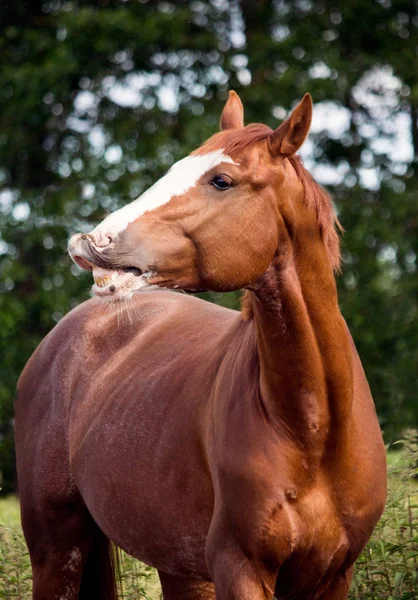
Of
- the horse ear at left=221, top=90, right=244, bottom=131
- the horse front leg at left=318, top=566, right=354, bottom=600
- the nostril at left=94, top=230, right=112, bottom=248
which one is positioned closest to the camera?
the nostril at left=94, top=230, right=112, bottom=248

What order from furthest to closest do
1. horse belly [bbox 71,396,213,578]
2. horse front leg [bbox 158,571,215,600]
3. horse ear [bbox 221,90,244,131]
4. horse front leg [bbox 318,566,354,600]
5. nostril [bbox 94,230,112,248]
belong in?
horse front leg [bbox 158,571,215,600]
horse ear [bbox 221,90,244,131]
horse belly [bbox 71,396,213,578]
horse front leg [bbox 318,566,354,600]
nostril [bbox 94,230,112,248]

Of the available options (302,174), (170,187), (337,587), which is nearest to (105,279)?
(170,187)

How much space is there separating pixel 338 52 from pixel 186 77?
2203mm

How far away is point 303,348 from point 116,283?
644 millimetres

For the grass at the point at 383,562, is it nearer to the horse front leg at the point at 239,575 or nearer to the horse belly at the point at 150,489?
the horse belly at the point at 150,489

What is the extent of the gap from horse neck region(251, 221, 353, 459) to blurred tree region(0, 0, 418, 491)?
29.6ft

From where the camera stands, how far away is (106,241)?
296 centimetres

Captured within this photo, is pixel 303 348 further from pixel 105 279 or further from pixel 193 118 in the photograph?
pixel 193 118

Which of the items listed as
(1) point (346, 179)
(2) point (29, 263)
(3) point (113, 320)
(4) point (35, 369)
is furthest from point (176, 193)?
(2) point (29, 263)

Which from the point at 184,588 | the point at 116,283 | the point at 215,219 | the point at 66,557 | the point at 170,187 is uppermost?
the point at 170,187

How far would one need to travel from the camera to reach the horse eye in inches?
124

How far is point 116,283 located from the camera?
3.02 m

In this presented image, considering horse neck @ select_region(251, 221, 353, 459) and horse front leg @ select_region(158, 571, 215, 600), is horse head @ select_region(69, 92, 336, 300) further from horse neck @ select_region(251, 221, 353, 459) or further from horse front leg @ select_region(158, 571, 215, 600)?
horse front leg @ select_region(158, 571, 215, 600)

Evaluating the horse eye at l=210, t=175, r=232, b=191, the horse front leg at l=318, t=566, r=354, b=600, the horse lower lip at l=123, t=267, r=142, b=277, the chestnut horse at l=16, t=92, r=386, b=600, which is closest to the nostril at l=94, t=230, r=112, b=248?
the chestnut horse at l=16, t=92, r=386, b=600
